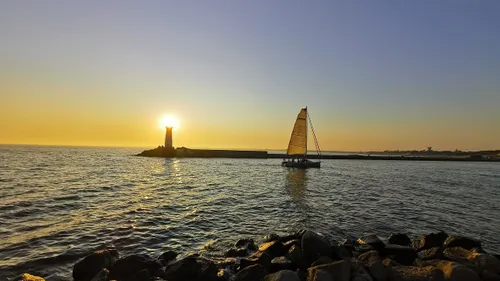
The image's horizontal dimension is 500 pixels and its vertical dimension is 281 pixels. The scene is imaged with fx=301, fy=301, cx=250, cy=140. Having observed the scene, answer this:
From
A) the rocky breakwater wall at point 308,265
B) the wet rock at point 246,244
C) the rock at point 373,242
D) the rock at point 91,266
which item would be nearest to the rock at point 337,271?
the rocky breakwater wall at point 308,265

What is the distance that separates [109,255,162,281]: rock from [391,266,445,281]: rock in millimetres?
8418

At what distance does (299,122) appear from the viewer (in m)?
76.0

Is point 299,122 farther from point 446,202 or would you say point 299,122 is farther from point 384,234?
point 384,234

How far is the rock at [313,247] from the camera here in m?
11.8

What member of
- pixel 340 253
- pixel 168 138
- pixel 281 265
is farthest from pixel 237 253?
pixel 168 138

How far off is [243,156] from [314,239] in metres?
125

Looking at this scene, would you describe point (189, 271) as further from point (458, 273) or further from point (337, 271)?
point (458, 273)

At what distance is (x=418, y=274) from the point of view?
9.66 m

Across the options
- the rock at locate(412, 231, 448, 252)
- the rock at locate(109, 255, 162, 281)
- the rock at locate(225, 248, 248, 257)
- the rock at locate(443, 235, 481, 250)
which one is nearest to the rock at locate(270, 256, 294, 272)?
the rock at locate(225, 248, 248, 257)

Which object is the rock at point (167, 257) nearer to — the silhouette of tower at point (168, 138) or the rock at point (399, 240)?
the rock at point (399, 240)

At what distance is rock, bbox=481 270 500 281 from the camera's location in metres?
9.85

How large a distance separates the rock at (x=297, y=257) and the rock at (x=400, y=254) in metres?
3.79

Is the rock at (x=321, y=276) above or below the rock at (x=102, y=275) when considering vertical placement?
above

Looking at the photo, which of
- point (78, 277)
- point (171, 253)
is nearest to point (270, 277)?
point (171, 253)
